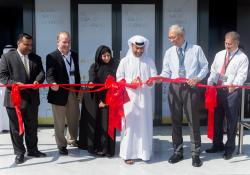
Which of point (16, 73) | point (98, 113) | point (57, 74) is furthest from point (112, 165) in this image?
point (16, 73)

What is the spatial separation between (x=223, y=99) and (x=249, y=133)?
6.15ft

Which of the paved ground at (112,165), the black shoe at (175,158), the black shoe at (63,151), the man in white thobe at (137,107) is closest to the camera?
the paved ground at (112,165)

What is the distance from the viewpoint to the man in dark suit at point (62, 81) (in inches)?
228

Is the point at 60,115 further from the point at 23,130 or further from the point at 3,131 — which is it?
the point at 3,131

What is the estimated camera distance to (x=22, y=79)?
5555 mm

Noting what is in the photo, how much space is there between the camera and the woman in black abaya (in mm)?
5863

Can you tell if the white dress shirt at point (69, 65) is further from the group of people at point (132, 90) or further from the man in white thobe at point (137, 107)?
the man in white thobe at point (137, 107)

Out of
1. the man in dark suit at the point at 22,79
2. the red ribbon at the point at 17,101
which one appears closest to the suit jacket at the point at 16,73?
the man in dark suit at the point at 22,79

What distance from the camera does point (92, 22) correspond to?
7734 mm

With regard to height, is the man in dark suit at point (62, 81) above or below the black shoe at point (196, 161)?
above

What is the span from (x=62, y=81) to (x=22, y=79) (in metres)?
0.58

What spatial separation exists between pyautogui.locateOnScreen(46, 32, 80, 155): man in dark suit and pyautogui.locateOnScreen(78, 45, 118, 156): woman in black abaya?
0.22 m

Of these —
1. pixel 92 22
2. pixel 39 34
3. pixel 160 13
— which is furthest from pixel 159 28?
pixel 39 34

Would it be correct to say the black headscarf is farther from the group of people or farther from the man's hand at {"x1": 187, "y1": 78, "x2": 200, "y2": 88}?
the man's hand at {"x1": 187, "y1": 78, "x2": 200, "y2": 88}
